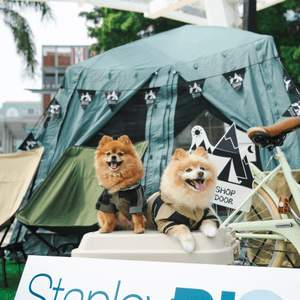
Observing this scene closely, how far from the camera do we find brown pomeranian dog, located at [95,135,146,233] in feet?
4.68

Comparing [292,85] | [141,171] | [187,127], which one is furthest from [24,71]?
[141,171]

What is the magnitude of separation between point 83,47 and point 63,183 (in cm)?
1710

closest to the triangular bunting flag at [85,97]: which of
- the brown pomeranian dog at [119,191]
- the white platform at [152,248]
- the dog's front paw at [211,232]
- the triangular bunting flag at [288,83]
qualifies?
the triangular bunting flag at [288,83]

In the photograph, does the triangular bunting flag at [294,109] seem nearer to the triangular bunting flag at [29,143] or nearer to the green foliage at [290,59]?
the triangular bunting flag at [29,143]

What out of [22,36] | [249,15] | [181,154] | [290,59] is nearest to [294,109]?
[181,154]

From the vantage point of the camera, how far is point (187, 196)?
1294mm

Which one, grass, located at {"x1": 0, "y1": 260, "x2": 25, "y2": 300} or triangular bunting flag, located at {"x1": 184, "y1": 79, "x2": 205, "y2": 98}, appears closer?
grass, located at {"x1": 0, "y1": 260, "x2": 25, "y2": 300}

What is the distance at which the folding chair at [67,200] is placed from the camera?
260cm

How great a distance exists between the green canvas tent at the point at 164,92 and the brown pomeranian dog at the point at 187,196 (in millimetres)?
1814

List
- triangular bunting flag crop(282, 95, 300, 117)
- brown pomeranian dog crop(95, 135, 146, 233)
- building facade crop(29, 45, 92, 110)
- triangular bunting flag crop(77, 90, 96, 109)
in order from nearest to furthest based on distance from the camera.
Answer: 1. brown pomeranian dog crop(95, 135, 146, 233)
2. triangular bunting flag crop(282, 95, 300, 117)
3. triangular bunting flag crop(77, 90, 96, 109)
4. building facade crop(29, 45, 92, 110)

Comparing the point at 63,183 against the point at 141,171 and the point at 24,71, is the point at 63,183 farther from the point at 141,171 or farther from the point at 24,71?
the point at 24,71

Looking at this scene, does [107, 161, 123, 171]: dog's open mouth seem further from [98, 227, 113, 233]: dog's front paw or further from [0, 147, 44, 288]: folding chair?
[0, 147, 44, 288]: folding chair

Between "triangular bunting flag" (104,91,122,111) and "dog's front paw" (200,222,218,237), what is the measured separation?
2.36 m

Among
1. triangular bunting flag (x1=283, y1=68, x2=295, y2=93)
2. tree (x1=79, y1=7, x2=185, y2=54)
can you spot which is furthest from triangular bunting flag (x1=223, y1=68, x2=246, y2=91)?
tree (x1=79, y1=7, x2=185, y2=54)
